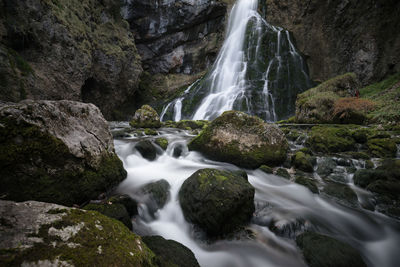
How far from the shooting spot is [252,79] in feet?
61.8

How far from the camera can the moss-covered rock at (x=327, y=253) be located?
2.06m

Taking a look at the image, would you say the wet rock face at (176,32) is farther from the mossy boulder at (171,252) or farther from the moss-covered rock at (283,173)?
the mossy boulder at (171,252)

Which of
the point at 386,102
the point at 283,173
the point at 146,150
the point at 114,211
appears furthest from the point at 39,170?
the point at 386,102

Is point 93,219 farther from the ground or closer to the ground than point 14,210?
closer to the ground

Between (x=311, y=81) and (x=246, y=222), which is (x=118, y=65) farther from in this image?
(x=311, y=81)

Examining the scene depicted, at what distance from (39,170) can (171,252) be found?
2045 mm

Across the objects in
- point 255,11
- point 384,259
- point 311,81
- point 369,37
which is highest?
point 255,11

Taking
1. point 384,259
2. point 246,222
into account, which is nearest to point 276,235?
point 246,222

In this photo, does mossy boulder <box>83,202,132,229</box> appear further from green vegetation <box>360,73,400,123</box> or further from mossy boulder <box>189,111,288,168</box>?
green vegetation <box>360,73,400,123</box>

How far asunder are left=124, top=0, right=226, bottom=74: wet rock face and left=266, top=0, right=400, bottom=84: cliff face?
1049 centimetres

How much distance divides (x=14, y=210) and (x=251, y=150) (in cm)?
482

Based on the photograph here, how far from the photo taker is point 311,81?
18719mm

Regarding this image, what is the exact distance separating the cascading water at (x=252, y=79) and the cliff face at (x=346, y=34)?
93.6 inches

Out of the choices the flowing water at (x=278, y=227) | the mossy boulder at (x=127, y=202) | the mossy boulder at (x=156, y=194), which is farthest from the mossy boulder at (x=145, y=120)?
the mossy boulder at (x=127, y=202)
